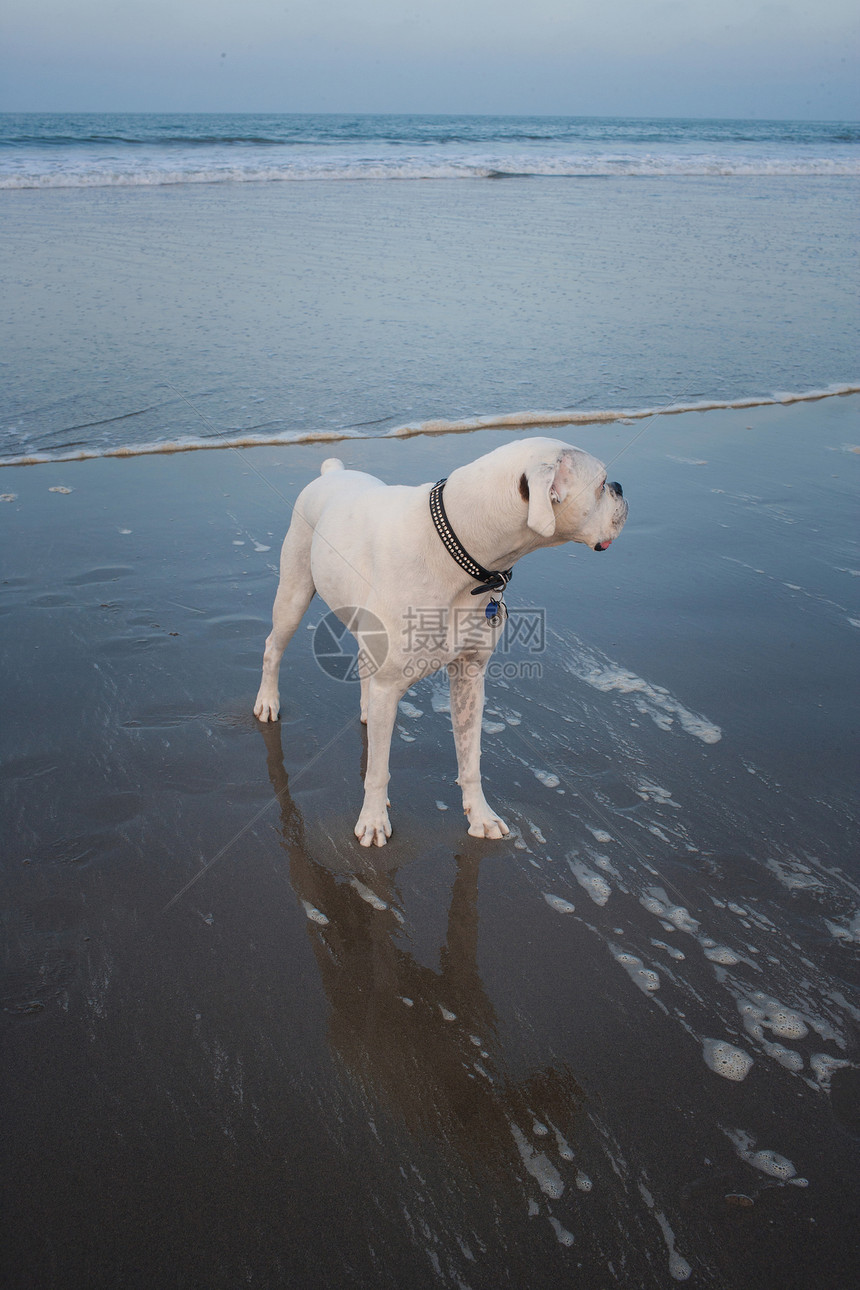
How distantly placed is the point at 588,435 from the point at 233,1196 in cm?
689

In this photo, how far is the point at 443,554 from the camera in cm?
281

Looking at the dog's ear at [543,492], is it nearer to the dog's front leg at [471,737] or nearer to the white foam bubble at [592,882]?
the dog's front leg at [471,737]

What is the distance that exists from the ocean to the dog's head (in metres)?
5.34

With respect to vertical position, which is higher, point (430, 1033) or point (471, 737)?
point (471, 737)

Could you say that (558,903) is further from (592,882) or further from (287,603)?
(287,603)

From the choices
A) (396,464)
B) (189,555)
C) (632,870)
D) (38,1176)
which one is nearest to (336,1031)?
(38,1176)

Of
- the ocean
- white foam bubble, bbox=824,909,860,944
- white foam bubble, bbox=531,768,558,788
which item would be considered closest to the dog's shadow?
white foam bubble, bbox=531,768,558,788

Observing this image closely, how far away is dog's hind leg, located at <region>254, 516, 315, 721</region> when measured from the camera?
3697 mm

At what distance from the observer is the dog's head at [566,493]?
7.87 ft

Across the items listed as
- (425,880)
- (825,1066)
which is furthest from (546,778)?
(825,1066)

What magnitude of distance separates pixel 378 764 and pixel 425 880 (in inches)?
18.7

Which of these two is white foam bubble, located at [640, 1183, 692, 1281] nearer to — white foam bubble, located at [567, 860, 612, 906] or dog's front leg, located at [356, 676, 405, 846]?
white foam bubble, located at [567, 860, 612, 906]

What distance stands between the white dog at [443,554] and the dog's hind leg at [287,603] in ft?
0.03

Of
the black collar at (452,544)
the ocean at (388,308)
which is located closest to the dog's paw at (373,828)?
the black collar at (452,544)
